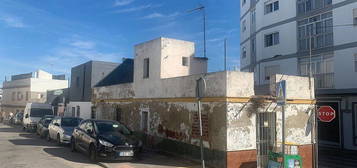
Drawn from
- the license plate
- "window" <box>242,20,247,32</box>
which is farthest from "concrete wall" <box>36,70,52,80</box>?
the license plate

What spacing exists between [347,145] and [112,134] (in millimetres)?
15497

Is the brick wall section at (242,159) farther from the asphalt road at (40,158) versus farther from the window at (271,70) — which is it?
the window at (271,70)

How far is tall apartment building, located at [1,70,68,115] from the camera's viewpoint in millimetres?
48312

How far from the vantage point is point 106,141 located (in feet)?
37.7

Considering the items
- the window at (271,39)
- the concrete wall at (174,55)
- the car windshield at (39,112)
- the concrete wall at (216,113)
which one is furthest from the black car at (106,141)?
the window at (271,39)

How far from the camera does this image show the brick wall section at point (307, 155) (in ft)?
40.7

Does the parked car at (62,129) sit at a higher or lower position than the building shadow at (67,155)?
higher

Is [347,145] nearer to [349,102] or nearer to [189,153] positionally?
[349,102]

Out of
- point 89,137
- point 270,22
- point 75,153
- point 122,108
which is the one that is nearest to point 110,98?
point 122,108

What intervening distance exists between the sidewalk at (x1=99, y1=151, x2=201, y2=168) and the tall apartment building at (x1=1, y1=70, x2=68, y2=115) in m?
41.2

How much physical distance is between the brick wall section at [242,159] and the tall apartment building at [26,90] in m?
44.6

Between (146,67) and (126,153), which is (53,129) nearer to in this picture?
(146,67)

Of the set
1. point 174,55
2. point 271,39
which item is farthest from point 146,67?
point 271,39

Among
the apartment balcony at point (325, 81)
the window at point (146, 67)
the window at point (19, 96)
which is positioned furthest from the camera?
the window at point (19, 96)
